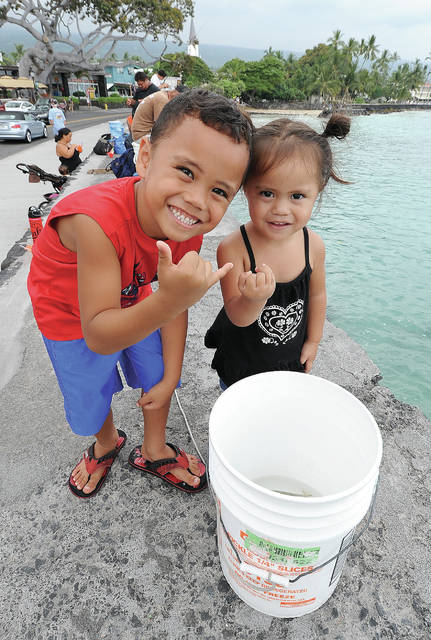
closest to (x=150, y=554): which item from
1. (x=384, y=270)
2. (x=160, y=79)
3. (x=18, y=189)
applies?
(x=384, y=270)

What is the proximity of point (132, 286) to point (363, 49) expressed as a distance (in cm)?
8968

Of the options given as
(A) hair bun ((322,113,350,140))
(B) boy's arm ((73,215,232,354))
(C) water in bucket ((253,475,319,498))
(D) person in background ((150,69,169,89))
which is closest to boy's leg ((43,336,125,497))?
(B) boy's arm ((73,215,232,354))

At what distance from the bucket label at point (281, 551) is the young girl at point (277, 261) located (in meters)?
0.72

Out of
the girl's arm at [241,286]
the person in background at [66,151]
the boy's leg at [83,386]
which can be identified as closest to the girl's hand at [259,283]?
the girl's arm at [241,286]

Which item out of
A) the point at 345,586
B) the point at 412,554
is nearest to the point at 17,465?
the point at 345,586

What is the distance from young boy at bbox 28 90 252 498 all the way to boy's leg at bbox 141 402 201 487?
342 millimetres

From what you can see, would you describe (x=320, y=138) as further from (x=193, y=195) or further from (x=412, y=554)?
(x=412, y=554)

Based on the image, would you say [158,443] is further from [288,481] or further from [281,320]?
[281,320]

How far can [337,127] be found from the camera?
4.68ft

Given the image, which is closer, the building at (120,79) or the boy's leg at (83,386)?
the boy's leg at (83,386)

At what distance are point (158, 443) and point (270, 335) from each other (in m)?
0.71

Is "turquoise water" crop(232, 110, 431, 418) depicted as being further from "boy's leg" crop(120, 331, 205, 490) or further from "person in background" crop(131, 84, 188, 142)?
"person in background" crop(131, 84, 188, 142)

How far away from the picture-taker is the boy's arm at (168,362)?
5.11 feet

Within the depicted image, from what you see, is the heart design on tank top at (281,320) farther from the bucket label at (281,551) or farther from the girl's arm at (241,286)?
the bucket label at (281,551)
